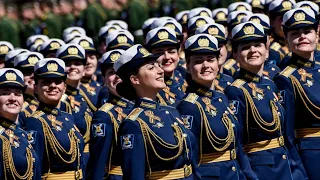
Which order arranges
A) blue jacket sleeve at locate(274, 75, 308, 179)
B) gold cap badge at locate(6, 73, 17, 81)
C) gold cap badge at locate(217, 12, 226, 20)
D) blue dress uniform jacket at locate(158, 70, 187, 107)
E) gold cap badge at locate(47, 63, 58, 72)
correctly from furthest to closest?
1. gold cap badge at locate(217, 12, 226, 20)
2. blue dress uniform jacket at locate(158, 70, 187, 107)
3. gold cap badge at locate(47, 63, 58, 72)
4. blue jacket sleeve at locate(274, 75, 308, 179)
5. gold cap badge at locate(6, 73, 17, 81)

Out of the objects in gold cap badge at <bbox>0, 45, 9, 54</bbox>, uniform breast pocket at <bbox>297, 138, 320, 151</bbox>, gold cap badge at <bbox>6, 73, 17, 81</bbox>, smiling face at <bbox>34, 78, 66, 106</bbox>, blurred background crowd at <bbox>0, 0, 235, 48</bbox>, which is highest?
blurred background crowd at <bbox>0, 0, 235, 48</bbox>

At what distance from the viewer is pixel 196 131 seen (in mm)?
9562

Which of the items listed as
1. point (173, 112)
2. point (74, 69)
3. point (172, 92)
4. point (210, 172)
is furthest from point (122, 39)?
point (173, 112)

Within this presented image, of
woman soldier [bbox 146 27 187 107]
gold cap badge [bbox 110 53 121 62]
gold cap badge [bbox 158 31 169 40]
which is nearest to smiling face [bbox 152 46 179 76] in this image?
woman soldier [bbox 146 27 187 107]

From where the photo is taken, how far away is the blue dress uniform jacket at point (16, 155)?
9.57m

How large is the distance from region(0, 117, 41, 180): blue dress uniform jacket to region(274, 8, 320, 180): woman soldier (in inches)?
99.0

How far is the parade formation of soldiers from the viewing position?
28.3 feet

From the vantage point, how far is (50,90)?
424 inches

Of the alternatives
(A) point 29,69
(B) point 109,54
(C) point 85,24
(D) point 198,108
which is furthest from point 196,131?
(C) point 85,24

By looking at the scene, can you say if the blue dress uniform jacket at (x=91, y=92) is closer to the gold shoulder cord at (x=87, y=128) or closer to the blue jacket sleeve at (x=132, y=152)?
the gold shoulder cord at (x=87, y=128)

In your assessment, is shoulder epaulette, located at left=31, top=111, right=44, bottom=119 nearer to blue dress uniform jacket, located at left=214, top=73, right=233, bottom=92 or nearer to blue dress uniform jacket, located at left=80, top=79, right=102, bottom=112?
blue dress uniform jacket, located at left=214, top=73, right=233, bottom=92

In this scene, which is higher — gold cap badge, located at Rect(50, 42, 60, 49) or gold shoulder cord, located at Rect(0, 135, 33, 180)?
gold cap badge, located at Rect(50, 42, 60, 49)

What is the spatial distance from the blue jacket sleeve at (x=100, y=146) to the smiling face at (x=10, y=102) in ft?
3.36

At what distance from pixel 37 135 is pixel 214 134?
1.96 metres
